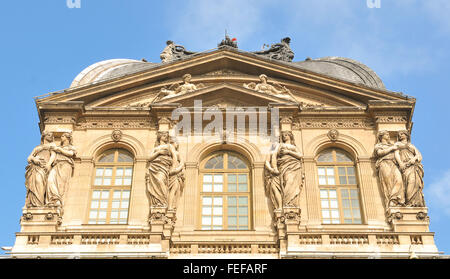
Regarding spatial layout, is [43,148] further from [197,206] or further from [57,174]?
[197,206]

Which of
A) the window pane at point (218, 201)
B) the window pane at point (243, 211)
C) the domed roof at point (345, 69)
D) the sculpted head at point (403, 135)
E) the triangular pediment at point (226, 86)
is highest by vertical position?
the domed roof at point (345, 69)

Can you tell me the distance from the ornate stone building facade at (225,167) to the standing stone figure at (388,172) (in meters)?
0.05

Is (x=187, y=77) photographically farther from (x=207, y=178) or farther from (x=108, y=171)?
(x=108, y=171)

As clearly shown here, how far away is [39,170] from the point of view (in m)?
22.1

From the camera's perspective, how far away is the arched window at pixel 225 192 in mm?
22062

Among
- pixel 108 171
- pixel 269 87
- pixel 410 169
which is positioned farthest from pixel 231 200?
pixel 410 169

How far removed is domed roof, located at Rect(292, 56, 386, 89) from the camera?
26.6m

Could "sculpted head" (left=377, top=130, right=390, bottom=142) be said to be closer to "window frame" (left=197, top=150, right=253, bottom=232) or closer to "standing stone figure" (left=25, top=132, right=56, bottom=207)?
"window frame" (left=197, top=150, right=253, bottom=232)

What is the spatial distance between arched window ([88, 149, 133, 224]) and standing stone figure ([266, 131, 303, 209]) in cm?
501

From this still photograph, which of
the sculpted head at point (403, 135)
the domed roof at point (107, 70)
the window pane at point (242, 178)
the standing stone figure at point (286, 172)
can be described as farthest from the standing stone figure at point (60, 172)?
the sculpted head at point (403, 135)

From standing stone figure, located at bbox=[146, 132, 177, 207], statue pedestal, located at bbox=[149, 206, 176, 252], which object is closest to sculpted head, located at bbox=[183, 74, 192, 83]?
standing stone figure, located at bbox=[146, 132, 177, 207]

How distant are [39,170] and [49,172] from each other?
0.35 m

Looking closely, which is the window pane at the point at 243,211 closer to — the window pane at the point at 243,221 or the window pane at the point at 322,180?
the window pane at the point at 243,221
